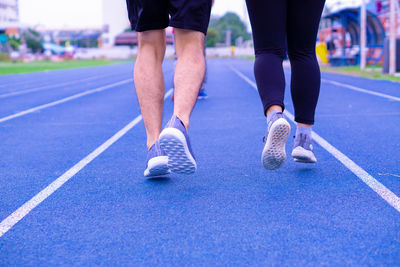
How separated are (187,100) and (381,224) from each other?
1198mm

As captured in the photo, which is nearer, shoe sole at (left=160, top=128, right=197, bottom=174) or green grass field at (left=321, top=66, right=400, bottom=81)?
shoe sole at (left=160, top=128, right=197, bottom=174)

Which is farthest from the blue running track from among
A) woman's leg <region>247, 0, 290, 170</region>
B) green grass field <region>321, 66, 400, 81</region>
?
green grass field <region>321, 66, 400, 81</region>

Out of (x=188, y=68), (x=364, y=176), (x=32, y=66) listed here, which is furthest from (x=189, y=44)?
(x=32, y=66)

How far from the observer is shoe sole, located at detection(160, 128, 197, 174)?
8.07 ft

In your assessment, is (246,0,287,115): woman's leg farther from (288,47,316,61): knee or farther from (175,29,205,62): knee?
(175,29,205,62): knee

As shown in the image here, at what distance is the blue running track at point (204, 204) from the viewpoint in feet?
6.08

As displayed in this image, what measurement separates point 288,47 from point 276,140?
68 cm

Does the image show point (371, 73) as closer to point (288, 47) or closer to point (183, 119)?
point (288, 47)

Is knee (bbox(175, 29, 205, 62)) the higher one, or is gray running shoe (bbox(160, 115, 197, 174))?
knee (bbox(175, 29, 205, 62))

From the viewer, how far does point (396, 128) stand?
479cm

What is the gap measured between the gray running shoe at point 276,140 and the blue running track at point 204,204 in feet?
0.56

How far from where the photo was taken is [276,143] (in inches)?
102

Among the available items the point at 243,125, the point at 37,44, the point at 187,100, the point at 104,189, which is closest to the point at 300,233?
the point at 187,100

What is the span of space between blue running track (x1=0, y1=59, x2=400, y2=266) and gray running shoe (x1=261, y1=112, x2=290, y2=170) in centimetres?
17
